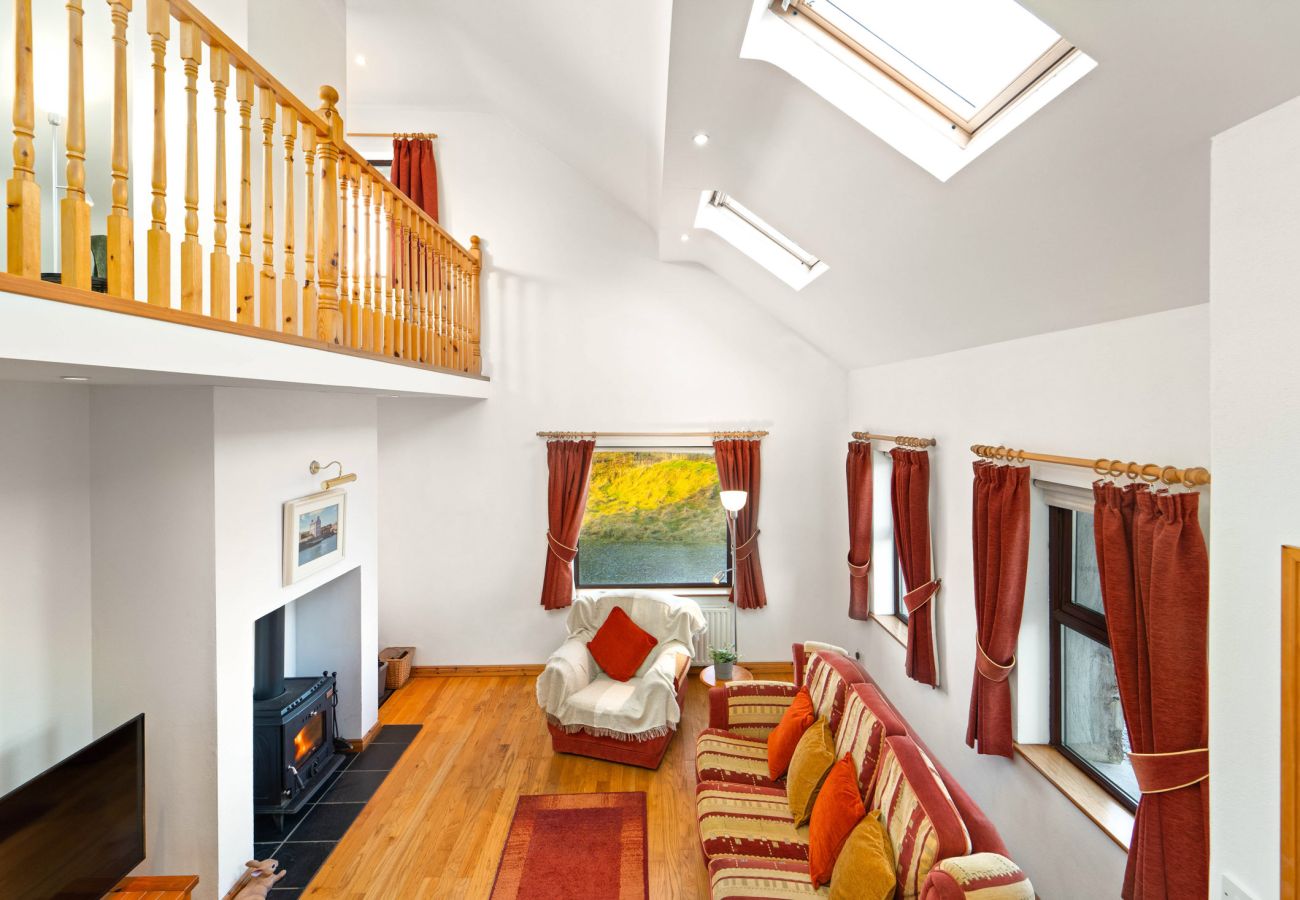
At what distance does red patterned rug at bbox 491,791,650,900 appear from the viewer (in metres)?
2.91

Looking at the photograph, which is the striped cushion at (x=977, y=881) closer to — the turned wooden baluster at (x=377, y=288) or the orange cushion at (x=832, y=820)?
the orange cushion at (x=832, y=820)

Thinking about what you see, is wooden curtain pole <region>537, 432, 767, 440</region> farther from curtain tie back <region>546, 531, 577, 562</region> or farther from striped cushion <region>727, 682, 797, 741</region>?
striped cushion <region>727, 682, 797, 741</region>

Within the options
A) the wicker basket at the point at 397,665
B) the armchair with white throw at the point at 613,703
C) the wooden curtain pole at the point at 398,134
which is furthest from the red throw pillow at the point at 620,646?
the wooden curtain pole at the point at 398,134

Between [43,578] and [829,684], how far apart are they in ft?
10.6

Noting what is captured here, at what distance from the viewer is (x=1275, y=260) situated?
1.11 meters

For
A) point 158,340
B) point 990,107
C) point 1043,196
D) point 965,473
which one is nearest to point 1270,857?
point 1043,196

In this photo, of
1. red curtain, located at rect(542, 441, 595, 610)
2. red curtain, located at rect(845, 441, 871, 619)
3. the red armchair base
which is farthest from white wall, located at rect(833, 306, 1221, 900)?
red curtain, located at rect(542, 441, 595, 610)

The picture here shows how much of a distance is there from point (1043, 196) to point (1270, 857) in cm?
154

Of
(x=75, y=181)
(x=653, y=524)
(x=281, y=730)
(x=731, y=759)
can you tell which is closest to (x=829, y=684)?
(x=731, y=759)

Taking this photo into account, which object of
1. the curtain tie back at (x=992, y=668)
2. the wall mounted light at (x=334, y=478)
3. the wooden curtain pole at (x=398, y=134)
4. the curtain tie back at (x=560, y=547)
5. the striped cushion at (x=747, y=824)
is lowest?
the striped cushion at (x=747, y=824)

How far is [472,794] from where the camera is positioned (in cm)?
367

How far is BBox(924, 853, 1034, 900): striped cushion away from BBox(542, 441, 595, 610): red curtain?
3624mm

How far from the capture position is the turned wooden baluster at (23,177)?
131 centimetres

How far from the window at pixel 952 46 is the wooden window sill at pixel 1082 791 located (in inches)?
85.0
